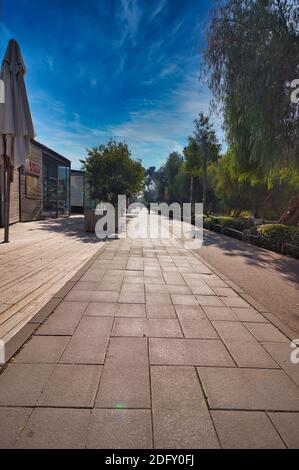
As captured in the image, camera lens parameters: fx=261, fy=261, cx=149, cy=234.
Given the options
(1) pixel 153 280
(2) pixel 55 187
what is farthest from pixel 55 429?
(2) pixel 55 187

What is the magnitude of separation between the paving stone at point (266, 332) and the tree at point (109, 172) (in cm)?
1693

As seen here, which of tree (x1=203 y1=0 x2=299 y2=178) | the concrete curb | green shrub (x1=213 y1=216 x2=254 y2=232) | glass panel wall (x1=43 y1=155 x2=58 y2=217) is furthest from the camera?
glass panel wall (x1=43 y1=155 x2=58 y2=217)

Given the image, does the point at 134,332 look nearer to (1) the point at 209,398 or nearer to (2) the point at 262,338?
(1) the point at 209,398

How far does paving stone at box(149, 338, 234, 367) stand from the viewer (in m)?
2.47

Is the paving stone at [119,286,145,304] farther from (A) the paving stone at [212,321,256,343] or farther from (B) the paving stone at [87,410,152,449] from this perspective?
(B) the paving stone at [87,410,152,449]

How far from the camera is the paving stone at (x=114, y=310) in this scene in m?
3.47

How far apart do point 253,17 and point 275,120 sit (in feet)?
10.7

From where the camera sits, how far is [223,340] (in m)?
2.91

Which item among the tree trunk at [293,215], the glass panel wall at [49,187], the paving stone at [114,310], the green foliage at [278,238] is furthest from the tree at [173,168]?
the paving stone at [114,310]

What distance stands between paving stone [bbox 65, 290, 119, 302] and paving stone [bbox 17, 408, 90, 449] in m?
2.14

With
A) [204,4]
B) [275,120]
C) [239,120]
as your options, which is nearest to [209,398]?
[275,120]

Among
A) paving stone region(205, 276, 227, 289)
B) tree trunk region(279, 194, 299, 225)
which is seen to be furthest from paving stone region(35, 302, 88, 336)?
tree trunk region(279, 194, 299, 225)

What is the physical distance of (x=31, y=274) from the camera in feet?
16.5

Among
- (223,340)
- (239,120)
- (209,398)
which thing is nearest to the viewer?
(209,398)
